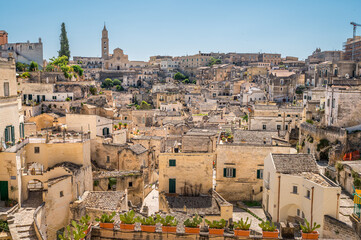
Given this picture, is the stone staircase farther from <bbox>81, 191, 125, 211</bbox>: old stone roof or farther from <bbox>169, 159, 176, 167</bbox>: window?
<bbox>169, 159, 176, 167</bbox>: window

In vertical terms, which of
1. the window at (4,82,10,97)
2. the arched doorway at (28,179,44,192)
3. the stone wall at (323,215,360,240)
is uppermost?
the window at (4,82,10,97)

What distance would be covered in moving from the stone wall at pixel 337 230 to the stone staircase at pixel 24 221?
14.6 meters

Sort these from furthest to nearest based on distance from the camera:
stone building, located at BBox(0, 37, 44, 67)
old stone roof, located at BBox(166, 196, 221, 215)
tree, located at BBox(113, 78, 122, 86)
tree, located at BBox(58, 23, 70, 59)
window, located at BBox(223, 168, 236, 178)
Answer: tree, located at BBox(113, 78, 122, 86), tree, located at BBox(58, 23, 70, 59), stone building, located at BBox(0, 37, 44, 67), window, located at BBox(223, 168, 236, 178), old stone roof, located at BBox(166, 196, 221, 215)

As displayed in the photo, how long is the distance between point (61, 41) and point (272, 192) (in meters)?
77.5

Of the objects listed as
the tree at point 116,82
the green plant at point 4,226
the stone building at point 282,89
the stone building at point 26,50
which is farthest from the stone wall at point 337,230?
the tree at point 116,82

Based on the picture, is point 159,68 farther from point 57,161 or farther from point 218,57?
point 57,161

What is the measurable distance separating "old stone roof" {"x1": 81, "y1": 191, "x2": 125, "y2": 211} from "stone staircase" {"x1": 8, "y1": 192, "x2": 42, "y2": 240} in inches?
116

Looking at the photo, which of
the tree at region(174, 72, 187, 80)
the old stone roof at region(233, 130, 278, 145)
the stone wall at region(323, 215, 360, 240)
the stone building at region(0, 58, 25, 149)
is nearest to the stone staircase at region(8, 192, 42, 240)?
the stone building at region(0, 58, 25, 149)

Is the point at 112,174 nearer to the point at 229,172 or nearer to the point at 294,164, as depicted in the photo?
the point at 229,172

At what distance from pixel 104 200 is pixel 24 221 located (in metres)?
5.42

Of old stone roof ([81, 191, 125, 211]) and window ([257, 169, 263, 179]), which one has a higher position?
window ([257, 169, 263, 179])

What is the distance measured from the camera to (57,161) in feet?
70.5

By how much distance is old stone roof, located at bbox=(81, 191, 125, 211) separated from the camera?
2025 centimetres

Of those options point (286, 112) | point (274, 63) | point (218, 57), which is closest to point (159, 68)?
point (218, 57)
